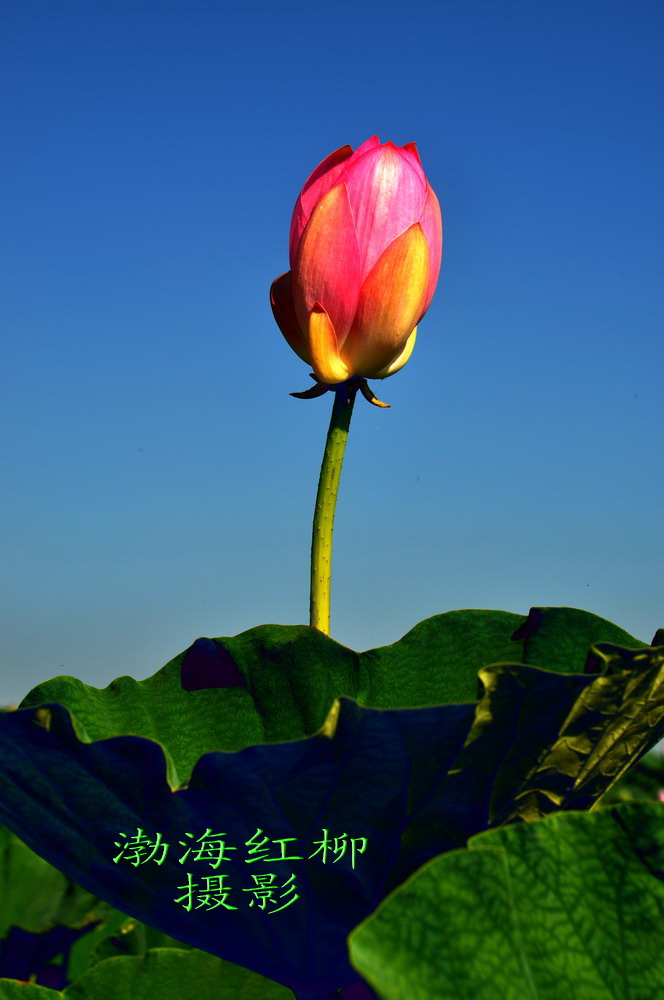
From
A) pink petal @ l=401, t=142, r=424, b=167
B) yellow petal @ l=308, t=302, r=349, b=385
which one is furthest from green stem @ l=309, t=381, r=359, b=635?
pink petal @ l=401, t=142, r=424, b=167

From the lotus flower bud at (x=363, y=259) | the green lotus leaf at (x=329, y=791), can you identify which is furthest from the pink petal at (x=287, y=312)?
the green lotus leaf at (x=329, y=791)

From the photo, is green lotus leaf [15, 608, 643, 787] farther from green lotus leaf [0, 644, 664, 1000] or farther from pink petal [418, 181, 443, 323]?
pink petal [418, 181, 443, 323]

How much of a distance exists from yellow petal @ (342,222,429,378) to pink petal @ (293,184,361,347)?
0.04ft

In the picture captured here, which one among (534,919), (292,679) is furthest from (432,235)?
(534,919)

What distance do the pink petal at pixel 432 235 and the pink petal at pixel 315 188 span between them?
8cm

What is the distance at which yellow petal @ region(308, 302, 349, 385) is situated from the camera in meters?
0.72

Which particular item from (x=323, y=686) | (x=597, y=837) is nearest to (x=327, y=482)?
(x=323, y=686)

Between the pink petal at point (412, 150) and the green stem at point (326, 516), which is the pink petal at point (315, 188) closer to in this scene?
the pink petal at point (412, 150)

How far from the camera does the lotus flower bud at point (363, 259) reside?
0.71m

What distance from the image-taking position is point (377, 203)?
0.72 m

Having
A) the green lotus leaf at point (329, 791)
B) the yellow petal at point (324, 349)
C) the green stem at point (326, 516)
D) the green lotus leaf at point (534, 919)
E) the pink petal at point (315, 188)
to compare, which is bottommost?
the green lotus leaf at point (534, 919)

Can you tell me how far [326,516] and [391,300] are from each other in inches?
7.3

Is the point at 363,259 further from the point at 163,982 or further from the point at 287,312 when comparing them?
the point at 163,982

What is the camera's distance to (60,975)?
1.00 m
